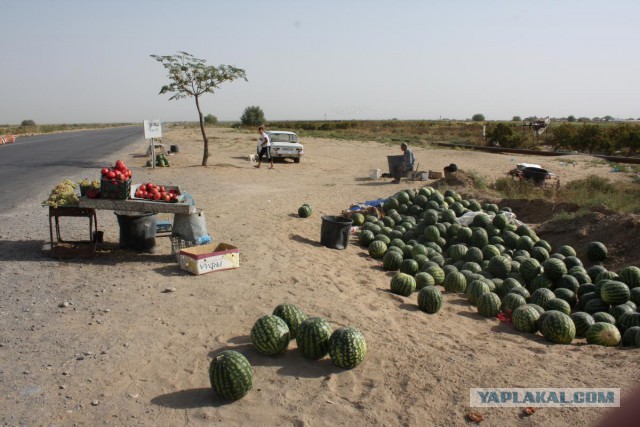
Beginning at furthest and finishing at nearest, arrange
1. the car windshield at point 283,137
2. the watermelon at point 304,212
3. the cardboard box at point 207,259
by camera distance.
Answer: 1. the car windshield at point 283,137
2. the watermelon at point 304,212
3. the cardboard box at point 207,259

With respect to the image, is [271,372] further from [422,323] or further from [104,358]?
[422,323]

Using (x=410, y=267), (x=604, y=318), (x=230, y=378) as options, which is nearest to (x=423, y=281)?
(x=410, y=267)

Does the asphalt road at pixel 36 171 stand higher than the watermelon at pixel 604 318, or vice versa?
the asphalt road at pixel 36 171

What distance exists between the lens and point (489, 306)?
279 inches

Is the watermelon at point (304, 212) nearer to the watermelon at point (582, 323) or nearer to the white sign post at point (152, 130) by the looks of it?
the watermelon at point (582, 323)

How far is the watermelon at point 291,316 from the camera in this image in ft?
17.9

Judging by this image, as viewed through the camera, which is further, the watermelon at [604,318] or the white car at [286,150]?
the white car at [286,150]

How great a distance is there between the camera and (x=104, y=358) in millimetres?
4887

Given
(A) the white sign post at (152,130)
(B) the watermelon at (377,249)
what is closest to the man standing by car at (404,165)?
(B) the watermelon at (377,249)

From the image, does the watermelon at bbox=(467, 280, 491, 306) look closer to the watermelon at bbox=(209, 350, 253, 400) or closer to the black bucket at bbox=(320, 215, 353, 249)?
the black bucket at bbox=(320, 215, 353, 249)

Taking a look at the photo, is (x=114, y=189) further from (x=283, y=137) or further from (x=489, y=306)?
(x=283, y=137)

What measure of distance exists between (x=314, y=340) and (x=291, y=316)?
0.61 m

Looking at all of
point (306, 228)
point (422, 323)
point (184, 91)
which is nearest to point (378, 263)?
point (306, 228)

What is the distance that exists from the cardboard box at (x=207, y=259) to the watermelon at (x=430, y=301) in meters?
2.91
